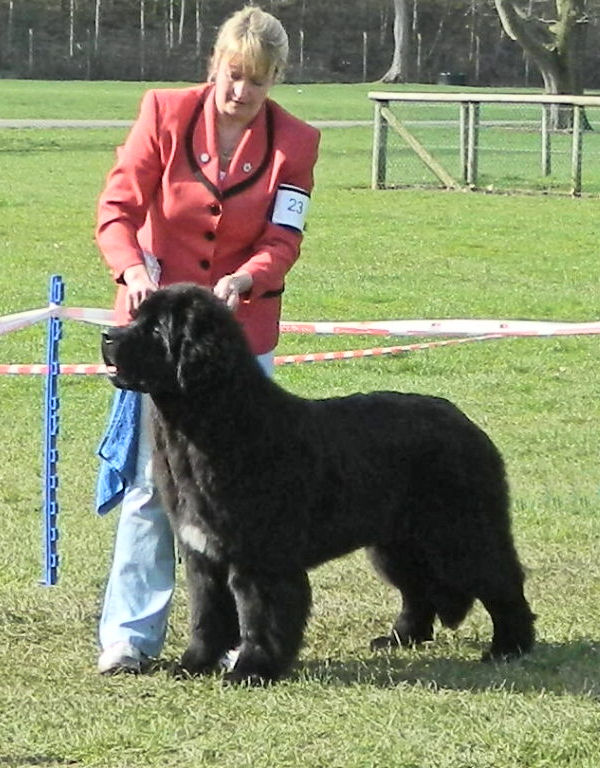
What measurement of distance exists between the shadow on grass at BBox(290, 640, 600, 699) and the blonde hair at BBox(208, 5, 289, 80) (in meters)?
2.03

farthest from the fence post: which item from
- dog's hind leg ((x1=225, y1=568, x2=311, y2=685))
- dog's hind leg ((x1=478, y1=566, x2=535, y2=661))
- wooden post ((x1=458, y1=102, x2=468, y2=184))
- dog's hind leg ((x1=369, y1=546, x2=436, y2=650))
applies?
dog's hind leg ((x1=225, y1=568, x2=311, y2=685))

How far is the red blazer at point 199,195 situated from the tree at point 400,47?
61.5m

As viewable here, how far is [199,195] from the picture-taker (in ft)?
17.4

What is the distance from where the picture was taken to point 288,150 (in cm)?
539

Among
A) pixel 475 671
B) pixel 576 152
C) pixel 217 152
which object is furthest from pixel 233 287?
pixel 576 152

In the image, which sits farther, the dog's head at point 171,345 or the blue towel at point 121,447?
the blue towel at point 121,447

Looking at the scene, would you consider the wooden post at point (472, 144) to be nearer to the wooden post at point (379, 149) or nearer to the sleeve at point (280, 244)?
the wooden post at point (379, 149)

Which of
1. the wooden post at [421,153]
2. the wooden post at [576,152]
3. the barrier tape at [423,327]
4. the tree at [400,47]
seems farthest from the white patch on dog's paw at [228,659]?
the tree at [400,47]

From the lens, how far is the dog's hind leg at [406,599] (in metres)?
5.83

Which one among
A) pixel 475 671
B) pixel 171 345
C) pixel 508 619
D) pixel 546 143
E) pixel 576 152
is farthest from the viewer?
pixel 546 143

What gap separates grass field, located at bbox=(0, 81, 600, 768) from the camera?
464cm

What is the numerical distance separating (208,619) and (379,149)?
20422 millimetres

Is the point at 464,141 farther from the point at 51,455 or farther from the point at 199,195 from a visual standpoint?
the point at 199,195

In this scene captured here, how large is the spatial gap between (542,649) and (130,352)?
1.98 meters
